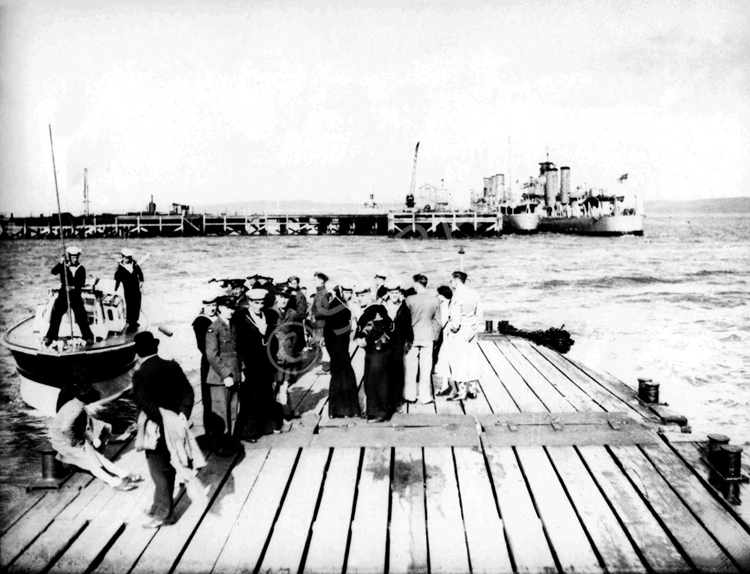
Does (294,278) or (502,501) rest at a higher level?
(294,278)

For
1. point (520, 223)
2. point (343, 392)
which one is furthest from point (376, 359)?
point (520, 223)

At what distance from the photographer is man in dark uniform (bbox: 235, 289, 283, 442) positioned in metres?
5.87

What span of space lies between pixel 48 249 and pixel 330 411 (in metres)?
63.9

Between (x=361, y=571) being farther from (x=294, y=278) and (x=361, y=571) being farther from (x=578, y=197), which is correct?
(x=578, y=197)

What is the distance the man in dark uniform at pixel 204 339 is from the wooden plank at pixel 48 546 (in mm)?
1443

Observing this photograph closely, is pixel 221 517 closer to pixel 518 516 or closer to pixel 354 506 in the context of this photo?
pixel 354 506

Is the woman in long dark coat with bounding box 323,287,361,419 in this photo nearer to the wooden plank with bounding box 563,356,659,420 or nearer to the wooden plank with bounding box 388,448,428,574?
the wooden plank with bounding box 388,448,428,574

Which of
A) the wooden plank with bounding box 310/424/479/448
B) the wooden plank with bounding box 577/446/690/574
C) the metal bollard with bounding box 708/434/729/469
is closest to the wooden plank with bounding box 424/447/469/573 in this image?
the wooden plank with bounding box 310/424/479/448

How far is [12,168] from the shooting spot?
243 inches

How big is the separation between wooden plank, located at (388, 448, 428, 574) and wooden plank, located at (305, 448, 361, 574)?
373 millimetres

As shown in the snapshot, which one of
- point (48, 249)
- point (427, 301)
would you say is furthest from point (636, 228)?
point (427, 301)

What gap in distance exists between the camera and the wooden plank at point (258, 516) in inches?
164

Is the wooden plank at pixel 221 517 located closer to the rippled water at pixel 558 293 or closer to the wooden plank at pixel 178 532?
the wooden plank at pixel 178 532

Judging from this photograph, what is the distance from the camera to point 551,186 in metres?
99.9
